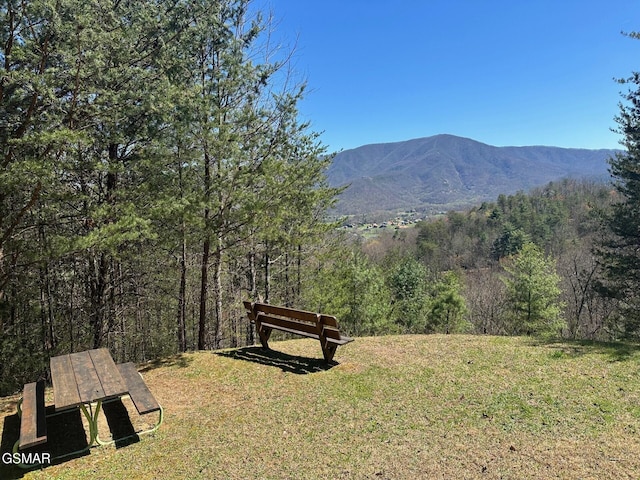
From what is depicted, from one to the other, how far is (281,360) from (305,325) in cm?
103

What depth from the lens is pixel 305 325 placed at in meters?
6.58

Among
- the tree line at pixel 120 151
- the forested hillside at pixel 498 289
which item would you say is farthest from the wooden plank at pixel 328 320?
the forested hillside at pixel 498 289

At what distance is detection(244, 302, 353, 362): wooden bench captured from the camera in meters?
6.24

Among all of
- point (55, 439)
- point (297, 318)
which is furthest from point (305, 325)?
point (55, 439)

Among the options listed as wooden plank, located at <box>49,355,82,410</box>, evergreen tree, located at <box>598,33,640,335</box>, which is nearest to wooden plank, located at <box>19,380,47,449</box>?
wooden plank, located at <box>49,355,82,410</box>

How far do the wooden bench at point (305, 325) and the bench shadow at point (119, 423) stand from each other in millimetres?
2709

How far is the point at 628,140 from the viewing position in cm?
1359

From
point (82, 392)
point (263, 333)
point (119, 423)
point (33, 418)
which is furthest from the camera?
point (263, 333)

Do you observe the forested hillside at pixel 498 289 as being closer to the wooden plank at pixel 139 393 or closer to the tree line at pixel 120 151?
the tree line at pixel 120 151

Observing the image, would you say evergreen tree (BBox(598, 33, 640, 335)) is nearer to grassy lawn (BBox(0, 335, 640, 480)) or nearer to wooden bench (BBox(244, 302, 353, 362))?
grassy lawn (BBox(0, 335, 640, 480))

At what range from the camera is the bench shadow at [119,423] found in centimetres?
441

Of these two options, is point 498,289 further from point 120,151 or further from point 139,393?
point 139,393

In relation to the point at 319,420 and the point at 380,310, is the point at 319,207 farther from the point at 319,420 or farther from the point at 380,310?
the point at 319,420

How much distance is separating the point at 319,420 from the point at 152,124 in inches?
217
